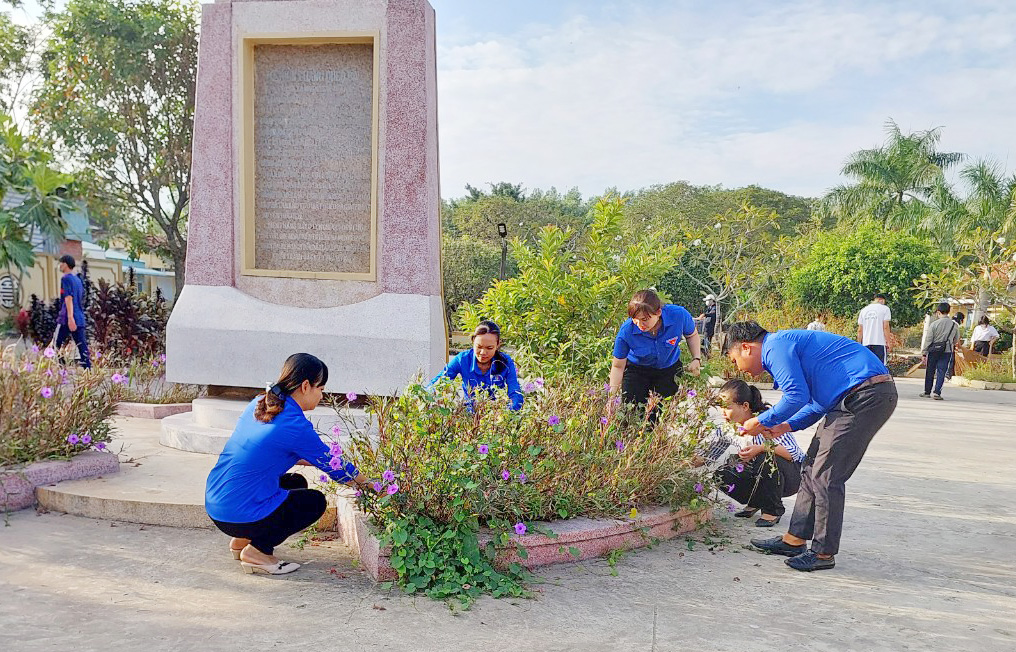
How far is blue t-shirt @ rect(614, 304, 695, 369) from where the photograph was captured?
542 cm

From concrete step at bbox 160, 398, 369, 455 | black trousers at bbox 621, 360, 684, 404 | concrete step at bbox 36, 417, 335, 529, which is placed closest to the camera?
concrete step at bbox 36, 417, 335, 529

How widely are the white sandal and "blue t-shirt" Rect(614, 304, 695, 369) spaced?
2618 millimetres

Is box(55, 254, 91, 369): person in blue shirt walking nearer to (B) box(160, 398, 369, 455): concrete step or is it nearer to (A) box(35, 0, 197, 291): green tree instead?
(B) box(160, 398, 369, 455): concrete step

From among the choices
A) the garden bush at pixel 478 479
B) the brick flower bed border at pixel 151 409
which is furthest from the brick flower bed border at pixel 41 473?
the brick flower bed border at pixel 151 409

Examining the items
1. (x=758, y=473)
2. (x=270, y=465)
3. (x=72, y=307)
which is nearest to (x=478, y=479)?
(x=270, y=465)

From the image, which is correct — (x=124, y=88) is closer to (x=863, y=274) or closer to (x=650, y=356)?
(x=650, y=356)

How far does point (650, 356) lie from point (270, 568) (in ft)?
9.36

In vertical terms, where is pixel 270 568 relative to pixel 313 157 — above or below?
below

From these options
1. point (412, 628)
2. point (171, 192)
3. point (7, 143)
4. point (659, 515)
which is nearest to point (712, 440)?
point (659, 515)

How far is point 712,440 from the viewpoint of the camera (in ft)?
17.0

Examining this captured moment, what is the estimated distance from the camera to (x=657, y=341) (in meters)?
5.43

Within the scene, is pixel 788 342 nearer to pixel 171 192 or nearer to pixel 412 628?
pixel 412 628

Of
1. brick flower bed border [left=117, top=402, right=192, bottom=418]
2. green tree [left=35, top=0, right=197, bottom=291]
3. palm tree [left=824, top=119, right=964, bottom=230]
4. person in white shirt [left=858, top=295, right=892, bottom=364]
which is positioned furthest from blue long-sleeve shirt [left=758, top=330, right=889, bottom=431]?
palm tree [left=824, top=119, right=964, bottom=230]

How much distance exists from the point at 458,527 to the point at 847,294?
69.8ft
